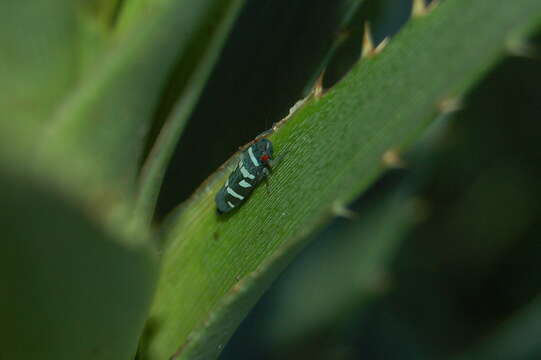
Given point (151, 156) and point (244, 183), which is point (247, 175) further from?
point (151, 156)

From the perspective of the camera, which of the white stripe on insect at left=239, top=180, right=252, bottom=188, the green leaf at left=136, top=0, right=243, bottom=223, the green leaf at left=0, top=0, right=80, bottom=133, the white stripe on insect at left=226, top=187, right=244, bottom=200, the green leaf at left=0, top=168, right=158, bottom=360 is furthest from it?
the white stripe on insect at left=239, top=180, right=252, bottom=188

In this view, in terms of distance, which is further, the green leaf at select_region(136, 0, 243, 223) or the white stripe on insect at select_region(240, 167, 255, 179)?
the white stripe on insect at select_region(240, 167, 255, 179)

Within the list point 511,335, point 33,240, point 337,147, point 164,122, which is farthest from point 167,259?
point 511,335

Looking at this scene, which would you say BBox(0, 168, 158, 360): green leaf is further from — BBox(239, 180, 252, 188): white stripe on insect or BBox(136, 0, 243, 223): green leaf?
BBox(239, 180, 252, 188): white stripe on insect

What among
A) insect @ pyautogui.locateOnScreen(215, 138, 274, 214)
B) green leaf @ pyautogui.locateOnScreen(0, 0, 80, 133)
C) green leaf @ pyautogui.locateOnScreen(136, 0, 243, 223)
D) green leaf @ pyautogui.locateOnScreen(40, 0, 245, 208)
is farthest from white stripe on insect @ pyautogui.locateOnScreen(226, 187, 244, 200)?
green leaf @ pyautogui.locateOnScreen(0, 0, 80, 133)

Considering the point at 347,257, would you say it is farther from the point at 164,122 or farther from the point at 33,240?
the point at 33,240

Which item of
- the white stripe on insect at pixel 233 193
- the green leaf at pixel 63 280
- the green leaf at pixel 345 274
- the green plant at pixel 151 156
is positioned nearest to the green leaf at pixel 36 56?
the green plant at pixel 151 156
